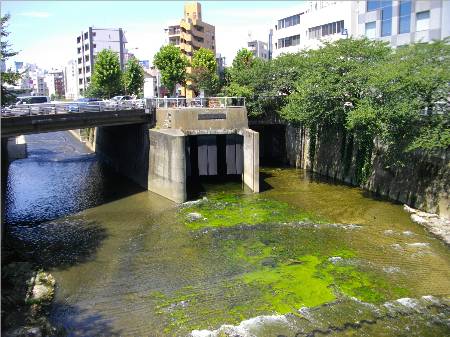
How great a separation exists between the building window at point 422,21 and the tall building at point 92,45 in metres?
91.0

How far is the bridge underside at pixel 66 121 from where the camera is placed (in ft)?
85.5

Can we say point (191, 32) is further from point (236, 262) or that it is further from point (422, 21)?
point (236, 262)

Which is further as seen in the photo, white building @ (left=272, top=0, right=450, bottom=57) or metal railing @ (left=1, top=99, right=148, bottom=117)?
white building @ (left=272, top=0, right=450, bottom=57)

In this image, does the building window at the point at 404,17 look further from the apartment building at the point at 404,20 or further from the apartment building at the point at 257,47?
the apartment building at the point at 257,47

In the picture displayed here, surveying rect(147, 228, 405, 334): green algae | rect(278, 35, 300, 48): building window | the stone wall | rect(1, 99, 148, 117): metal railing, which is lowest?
rect(147, 228, 405, 334): green algae

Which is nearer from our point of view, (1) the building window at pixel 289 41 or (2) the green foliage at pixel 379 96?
(2) the green foliage at pixel 379 96

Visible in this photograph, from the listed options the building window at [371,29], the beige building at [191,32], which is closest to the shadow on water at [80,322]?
the building window at [371,29]

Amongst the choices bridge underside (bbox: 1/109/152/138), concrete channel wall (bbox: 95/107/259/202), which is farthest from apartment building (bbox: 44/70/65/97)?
bridge underside (bbox: 1/109/152/138)

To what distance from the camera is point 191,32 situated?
10088 cm

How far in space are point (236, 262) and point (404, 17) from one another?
37.0 metres

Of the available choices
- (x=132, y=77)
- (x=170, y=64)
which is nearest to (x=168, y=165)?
(x=170, y=64)

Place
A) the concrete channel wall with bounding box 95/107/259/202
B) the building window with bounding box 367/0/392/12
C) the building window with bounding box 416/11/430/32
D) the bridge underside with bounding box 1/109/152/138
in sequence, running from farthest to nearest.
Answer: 1. the building window with bounding box 367/0/392/12
2. the building window with bounding box 416/11/430/32
3. the concrete channel wall with bounding box 95/107/259/202
4. the bridge underside with bounding box 1/109/152/138

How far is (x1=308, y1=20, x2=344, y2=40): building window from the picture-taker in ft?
184

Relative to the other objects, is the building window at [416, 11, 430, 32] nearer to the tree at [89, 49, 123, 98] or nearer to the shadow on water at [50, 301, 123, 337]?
the shadow on water at [50, 301, 123, 337]
